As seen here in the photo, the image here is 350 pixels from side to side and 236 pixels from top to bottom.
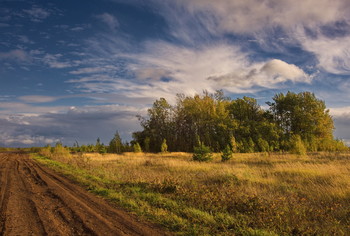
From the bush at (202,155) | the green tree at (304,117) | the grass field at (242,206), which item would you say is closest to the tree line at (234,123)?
the green tree at (304,117)

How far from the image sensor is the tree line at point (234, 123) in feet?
158

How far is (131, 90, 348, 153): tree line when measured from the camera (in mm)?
48084

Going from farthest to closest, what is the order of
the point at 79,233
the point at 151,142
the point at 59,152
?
the point at 151,142 < the point at 59,152 < the point at 79,233

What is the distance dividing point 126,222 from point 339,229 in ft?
18.3

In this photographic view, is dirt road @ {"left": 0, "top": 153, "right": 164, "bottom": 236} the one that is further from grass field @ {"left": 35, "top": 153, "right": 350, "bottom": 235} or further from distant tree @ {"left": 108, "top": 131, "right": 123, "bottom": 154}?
distant tree @ {"left": 108, "top": 131, "right": 123, "bottom": 154}

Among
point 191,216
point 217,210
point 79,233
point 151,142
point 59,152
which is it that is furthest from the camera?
point 151,142

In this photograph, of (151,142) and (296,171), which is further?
(151,142)

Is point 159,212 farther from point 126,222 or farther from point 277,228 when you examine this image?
point 277,228

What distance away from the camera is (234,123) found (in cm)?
4903

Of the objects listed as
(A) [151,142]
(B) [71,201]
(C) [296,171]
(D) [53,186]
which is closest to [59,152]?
(A) [151,142]

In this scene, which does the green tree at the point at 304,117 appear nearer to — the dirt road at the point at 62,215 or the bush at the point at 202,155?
the bush at the point at 202,155


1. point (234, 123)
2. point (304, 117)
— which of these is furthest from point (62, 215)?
point (304, 117)

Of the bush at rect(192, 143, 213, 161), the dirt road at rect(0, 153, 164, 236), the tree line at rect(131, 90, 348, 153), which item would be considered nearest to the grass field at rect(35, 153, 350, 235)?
the dirt road at rect(0, 153, 164, 236)

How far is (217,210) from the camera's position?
766cm
